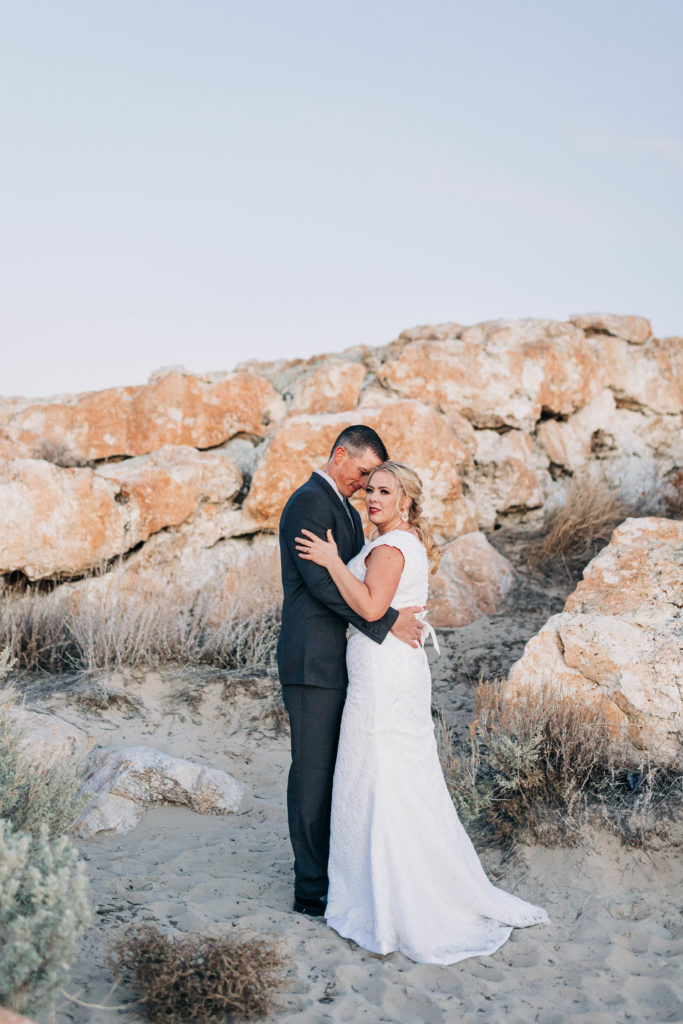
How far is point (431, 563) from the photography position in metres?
3.69

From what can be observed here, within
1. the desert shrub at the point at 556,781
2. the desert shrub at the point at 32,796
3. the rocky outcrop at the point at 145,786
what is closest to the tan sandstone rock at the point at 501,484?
the desert shrub at the point at 556,781

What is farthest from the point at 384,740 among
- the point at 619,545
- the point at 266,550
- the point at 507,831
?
the point at 266,550

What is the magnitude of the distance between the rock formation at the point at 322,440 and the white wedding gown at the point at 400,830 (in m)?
3.47

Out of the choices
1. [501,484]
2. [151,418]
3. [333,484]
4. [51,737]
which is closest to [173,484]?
[151,418]

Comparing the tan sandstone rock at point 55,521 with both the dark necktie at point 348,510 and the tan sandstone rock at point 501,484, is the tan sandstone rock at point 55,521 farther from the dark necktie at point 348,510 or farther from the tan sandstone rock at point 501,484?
the dark necktie at point 348,510

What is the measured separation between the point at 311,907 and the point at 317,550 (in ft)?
5.20

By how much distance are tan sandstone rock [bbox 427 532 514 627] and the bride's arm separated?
3.55 meters

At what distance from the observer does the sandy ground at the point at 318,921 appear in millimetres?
2752

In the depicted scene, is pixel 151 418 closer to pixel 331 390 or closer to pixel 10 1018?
pixel 331 390

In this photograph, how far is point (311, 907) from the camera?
3422 mm

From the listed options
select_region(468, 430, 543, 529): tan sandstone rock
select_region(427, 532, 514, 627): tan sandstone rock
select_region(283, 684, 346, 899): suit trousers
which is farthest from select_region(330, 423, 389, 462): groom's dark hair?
select_region(468, 430, 543, 529): tan sandstone rock

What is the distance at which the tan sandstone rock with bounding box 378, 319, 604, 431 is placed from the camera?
336 inches

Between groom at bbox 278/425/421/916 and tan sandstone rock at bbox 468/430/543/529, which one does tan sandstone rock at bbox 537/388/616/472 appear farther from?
groom at bbox 278/425/421/916

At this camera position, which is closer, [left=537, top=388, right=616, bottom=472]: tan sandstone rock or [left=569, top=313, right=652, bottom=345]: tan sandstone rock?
[left=537, top=388, right=616, bottom=472]: tan sandstone rock
